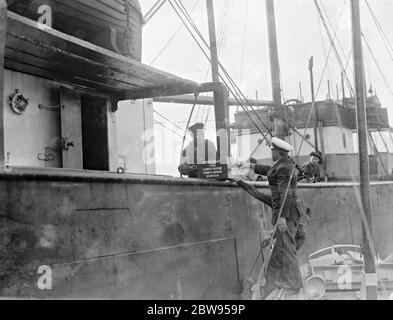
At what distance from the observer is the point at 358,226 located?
45.0ft

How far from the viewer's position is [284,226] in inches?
238

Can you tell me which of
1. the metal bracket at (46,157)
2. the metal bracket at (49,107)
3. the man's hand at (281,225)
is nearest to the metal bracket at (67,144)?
the metal bracket at (46,157)

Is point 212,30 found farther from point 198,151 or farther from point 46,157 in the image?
point 46,157

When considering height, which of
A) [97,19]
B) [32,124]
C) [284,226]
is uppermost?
[97,19]

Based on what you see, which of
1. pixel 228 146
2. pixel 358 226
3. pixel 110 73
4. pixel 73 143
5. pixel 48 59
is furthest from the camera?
pixel 358 226

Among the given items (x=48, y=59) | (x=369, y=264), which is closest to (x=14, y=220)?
(x=48, y=59)

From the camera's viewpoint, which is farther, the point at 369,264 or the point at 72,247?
the point at 369,264

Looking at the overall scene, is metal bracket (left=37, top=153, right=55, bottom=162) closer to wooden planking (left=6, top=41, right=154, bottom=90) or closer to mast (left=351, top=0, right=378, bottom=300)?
wooden planking (left=6, top=41, right=154, bottom=90)

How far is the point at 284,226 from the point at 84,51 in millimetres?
3138

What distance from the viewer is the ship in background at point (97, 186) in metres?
3.99

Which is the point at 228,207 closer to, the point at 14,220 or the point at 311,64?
the point at 14,220

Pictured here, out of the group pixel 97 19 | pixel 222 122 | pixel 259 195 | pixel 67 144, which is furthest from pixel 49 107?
pixel 259 195

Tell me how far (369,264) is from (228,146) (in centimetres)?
264

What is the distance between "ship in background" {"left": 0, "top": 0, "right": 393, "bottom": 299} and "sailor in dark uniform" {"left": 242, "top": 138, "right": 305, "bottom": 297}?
0.53m
